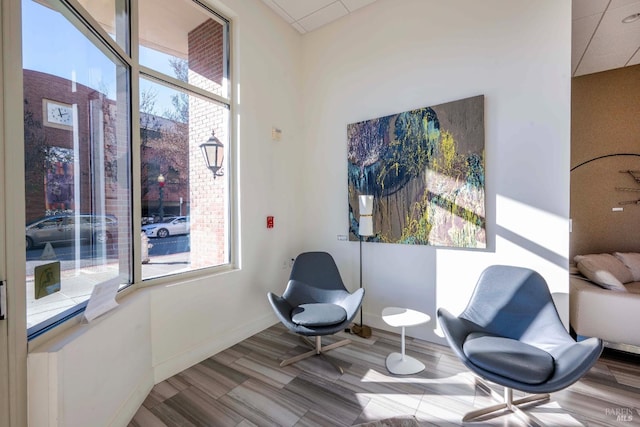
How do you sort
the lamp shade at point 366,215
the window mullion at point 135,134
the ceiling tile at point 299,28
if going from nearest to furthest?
the window mullion at point 135,134, the lamp shade at point 366,215, the ceiling tile at point 299,28

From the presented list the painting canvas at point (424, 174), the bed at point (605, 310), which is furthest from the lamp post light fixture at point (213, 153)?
the bed at point (605, 310)

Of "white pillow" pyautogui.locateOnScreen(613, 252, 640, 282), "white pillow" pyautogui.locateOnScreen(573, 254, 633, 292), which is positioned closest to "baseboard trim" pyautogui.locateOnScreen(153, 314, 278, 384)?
"white pillow" pyautogui.locateOnScreen(573, 254, 633, 292)

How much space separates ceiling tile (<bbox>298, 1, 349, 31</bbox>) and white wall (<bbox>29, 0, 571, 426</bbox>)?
0.16 m

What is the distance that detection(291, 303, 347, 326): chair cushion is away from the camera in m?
2.46

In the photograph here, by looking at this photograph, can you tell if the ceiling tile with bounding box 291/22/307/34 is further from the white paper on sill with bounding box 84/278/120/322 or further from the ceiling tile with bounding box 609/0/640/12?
the white paper on sill with bounding box 84/278/120/322

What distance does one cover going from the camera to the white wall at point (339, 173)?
6.36 feet

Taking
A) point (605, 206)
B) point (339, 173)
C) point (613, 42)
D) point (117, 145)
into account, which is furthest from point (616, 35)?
point (117, 145)

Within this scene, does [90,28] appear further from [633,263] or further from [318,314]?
[633,263]

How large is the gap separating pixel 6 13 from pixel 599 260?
18.0 ft

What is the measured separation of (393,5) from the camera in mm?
3211

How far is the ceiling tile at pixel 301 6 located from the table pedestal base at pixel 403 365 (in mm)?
4156

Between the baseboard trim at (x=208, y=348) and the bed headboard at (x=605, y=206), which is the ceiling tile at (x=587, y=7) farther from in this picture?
the baseboard trim at (x=208, y=348)

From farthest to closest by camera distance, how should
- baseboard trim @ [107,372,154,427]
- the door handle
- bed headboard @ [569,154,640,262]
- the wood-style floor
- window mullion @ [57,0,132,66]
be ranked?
1. bed headboard @ [569,154,640,262]
2. the wood-style floor
3. baseboard trim @ [107,372,154,427]
4. window mullion @ [57,0,132,66]
5. the door handle

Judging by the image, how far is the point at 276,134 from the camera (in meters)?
3.60
